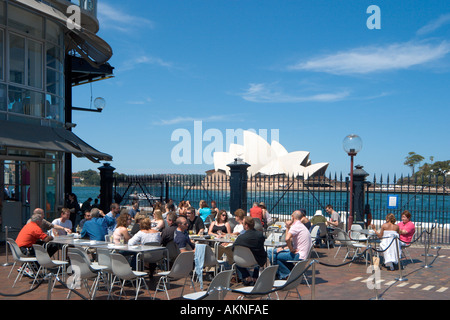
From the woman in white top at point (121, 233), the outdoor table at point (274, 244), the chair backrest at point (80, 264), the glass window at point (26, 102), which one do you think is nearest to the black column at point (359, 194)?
the outdoor table at point (274, 244)

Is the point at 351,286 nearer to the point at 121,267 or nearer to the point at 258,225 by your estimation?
the point at 258,225

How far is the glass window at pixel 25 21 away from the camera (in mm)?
12375

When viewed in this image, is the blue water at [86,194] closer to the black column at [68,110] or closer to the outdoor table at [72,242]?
the black column at [68,110]

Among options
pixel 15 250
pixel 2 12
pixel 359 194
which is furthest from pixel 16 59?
pixel 359 194

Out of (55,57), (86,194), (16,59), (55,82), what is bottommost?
(86,194)

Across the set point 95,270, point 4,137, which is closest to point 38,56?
point 4,137

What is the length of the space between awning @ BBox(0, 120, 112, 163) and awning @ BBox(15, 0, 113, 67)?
3.21 metres

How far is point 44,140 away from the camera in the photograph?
12.7m

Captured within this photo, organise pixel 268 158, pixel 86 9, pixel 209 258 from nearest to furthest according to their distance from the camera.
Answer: pixel 209 258
pixel 86 9
pixel 268 158

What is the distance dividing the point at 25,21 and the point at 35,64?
125cm

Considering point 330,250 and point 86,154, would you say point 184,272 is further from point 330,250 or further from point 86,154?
point 86,154

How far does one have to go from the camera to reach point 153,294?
7262 mm

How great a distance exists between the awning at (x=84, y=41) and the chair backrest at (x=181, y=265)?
8.78 m

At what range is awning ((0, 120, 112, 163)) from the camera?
11.7 metres
